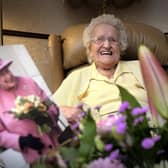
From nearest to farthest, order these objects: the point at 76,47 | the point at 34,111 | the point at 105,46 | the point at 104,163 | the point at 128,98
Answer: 1. the point at 104,163
2. the point at 128,98
3. the point at 34,111
4. the point at 105,46
5. the point at 76,47

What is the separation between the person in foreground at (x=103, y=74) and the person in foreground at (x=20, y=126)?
88cm

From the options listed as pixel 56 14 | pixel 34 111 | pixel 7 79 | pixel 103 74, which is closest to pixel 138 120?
pixel 34 111

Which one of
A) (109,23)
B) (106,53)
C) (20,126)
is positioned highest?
(109,23)

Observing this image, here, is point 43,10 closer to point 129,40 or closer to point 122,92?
point 129,40

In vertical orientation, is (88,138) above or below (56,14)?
below

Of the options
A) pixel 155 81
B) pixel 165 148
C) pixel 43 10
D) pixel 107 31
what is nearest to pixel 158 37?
pixel 107 31

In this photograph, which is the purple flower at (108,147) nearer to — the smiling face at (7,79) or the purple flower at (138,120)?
the purple flower at (138,120)

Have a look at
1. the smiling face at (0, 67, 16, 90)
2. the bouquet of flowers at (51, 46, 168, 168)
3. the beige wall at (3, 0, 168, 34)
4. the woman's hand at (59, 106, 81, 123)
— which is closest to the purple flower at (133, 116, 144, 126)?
the bouquet of flowers at (51, 46, 168, 168)

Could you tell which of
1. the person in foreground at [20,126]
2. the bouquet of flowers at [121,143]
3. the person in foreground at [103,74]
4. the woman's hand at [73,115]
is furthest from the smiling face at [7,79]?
the person in foreground at [103,74]

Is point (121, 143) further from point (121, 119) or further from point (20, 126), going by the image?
point (20, 126)

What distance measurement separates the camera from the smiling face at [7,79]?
89 cm

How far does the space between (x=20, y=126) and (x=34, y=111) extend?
1.9 inches

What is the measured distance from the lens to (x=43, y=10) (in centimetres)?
244

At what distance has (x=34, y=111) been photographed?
0.82 metres
